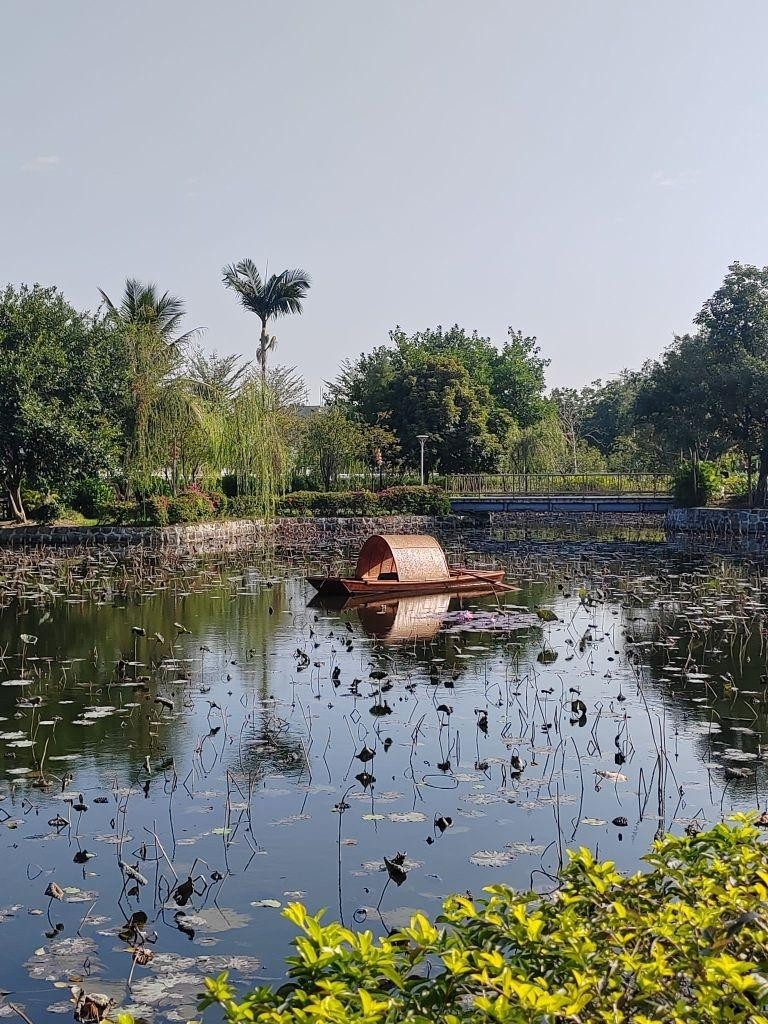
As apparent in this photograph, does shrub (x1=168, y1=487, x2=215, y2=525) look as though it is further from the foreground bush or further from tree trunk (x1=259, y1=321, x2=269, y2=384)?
the foreground bush

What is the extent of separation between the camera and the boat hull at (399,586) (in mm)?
17484

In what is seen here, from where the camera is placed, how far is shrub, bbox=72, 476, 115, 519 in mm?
31141

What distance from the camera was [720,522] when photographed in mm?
32531

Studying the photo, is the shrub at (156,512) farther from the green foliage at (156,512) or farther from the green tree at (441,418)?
the green tree at (441,418)

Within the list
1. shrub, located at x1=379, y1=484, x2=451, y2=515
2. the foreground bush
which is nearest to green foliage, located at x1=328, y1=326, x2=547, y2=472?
shrub, located at x1=379, y1=484, x2=451, y2=515

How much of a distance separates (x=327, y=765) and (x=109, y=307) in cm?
3467

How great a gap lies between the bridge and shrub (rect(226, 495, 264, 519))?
34.5ft

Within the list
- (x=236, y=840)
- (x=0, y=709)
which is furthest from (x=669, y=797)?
(x=0, y=709)

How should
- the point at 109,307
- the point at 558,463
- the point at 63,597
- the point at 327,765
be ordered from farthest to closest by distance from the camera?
1. the point at 558,463
2. the point at 109,307
3. the point at 63,597
4. the point at 327,765

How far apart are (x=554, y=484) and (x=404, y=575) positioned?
2887 centimetres

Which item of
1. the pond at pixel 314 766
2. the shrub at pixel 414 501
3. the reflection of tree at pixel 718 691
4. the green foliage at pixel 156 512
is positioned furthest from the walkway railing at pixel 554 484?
the reflection of tree at pixel 718 691

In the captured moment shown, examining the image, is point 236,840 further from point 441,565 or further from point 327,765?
point 441,565

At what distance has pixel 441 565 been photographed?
18188mm

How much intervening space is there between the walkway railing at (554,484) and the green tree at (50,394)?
1986cm
